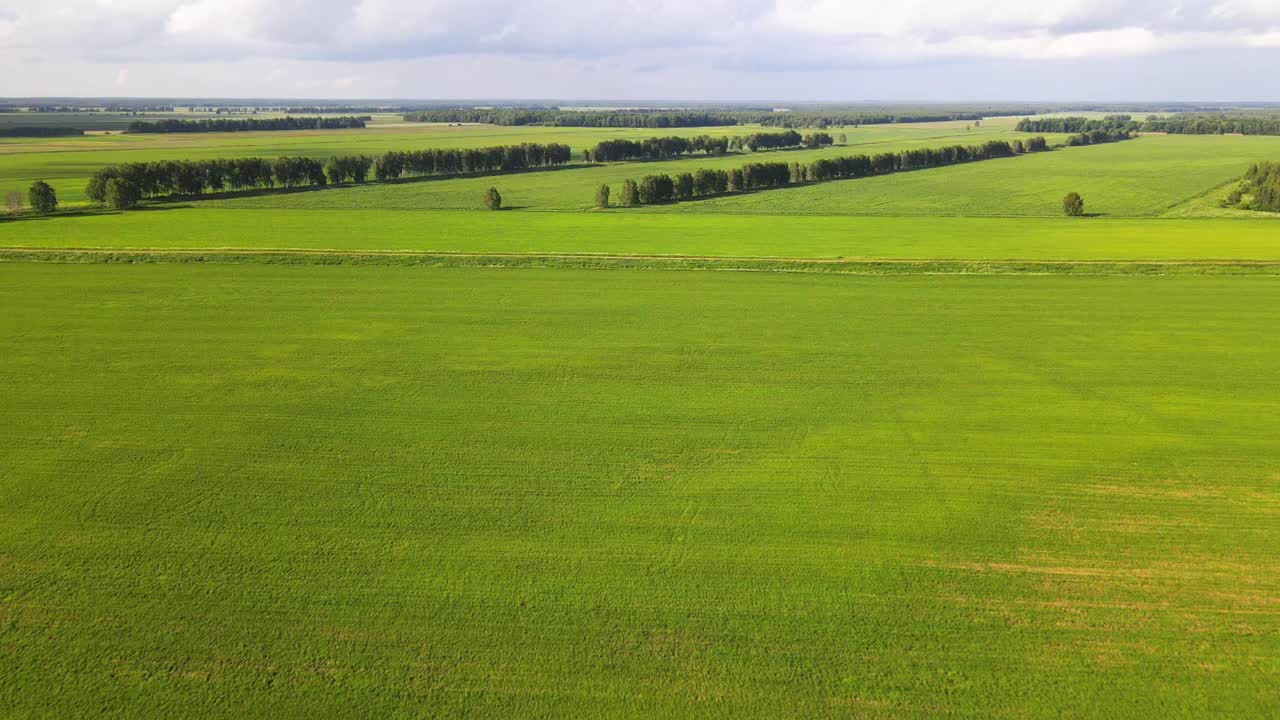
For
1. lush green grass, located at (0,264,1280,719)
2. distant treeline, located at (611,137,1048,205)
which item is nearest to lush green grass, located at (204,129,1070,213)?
distant treeline, located at (611,137,1048,205)

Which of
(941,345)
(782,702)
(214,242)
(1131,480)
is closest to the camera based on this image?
(782,702)

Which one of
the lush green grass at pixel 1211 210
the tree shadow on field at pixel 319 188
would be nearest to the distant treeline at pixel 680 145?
the tree shadow on field at pixel 319 188

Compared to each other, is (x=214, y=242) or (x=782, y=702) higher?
(x=214, y=242)

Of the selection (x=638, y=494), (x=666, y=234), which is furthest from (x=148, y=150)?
(x=638, y=494)

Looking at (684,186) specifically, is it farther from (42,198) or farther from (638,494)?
(638,494)

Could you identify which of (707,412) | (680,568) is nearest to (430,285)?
(707,412)

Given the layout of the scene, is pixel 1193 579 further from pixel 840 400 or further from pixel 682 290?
pixel 682 290

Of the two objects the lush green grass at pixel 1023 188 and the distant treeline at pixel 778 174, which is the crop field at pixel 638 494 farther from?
the distant treeline at pixel 778 174

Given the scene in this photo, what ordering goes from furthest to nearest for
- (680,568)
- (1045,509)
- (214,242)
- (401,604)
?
(214,242), (1045,509), (680,568), (401,604)
